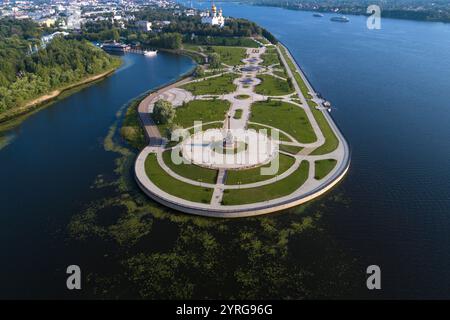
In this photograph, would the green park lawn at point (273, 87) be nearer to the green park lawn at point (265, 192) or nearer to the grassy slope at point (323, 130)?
the grassy slope at point (323, 130)

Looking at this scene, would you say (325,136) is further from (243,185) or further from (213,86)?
(213,86)

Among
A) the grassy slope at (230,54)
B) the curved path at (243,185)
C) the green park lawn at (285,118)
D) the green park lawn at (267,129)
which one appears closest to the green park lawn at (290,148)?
the curved path at (243,185)

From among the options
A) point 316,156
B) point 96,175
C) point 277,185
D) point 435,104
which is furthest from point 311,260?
point 435,104

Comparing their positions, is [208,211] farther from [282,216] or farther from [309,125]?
[309,125]

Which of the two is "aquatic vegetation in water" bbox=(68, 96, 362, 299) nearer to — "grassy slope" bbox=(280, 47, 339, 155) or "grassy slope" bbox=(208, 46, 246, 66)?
"grassy slope" bbox=(280, 47, 339, 155)

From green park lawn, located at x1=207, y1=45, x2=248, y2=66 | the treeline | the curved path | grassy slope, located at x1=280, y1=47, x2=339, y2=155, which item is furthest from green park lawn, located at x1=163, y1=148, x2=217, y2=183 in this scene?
green park lawn, located at x1=207, y1=45, x2=248, y2=66
